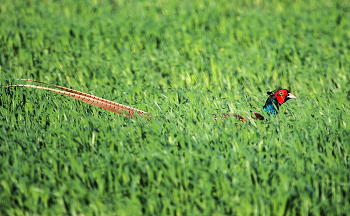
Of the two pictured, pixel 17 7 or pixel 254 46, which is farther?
pixel 17 7

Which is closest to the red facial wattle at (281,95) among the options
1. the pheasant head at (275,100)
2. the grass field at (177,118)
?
the pheasant head at (275,100)

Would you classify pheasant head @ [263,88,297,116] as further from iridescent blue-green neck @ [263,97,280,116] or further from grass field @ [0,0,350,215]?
grass field @ [0,0,350,215]

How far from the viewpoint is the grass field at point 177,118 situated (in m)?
2.15

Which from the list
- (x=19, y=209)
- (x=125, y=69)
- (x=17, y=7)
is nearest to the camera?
(x=19, y=209)

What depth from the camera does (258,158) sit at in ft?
7.97

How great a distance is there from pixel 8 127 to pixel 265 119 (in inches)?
90.8

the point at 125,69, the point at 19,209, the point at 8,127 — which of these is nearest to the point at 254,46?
the point at 125,69

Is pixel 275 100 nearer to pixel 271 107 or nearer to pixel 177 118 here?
pixel 271 107

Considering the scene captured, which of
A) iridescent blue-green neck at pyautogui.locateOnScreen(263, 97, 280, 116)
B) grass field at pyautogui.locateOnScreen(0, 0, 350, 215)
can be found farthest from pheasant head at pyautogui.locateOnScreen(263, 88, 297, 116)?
grass field at pyautogui.locateOnScreen(0, 0, 350, 215)

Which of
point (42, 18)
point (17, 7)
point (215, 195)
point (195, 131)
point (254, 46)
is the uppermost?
point (17, 7)

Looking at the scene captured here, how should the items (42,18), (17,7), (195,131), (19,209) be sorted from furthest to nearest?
(17,7)
(42,18)
(195,131)
(19,209)

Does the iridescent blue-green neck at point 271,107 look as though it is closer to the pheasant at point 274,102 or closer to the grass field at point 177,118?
the pheasant at point 274,102

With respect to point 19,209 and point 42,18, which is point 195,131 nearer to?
point 19,209

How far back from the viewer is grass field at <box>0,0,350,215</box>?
2.15 m
